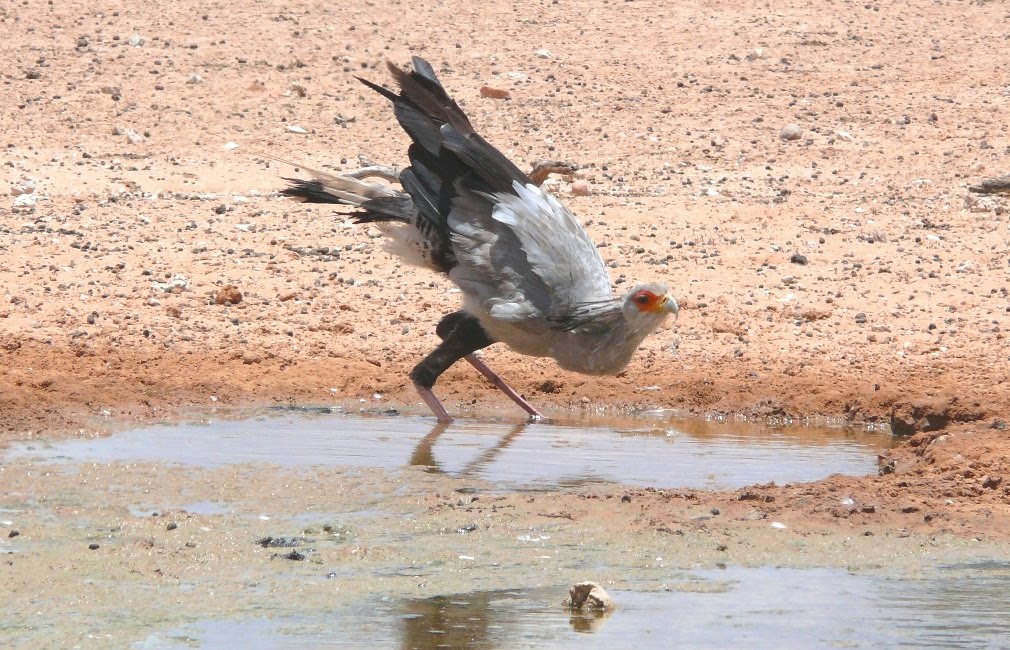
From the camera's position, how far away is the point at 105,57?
16891mm

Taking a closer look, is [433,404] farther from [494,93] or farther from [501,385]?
[494,93]

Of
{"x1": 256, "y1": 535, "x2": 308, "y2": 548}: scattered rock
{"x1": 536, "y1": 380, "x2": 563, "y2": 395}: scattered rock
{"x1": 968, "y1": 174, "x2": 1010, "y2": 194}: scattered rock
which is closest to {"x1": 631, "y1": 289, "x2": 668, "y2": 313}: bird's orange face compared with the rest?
{"x1": 536, "y1": 380, "x2": 563, "y2": 395}: scattered rock

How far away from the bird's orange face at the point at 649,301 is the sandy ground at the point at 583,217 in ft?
4.64

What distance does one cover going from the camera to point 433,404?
9281 millimetres

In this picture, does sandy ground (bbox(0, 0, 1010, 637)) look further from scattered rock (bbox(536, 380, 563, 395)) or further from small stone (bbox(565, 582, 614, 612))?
small stone (bbox(565, 582, 614, 612))

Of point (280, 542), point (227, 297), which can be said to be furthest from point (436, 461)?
point (227, 297)

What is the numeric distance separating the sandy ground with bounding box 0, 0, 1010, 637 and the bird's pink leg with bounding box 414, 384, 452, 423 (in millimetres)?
442

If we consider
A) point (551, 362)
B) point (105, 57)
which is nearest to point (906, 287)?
point (551, 362)

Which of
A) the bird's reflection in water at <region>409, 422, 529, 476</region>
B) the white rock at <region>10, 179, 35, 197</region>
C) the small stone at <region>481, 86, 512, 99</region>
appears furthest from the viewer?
the small stone at <region>481, 86, 512, 99</region>

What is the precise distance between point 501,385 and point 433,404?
19.3 inches

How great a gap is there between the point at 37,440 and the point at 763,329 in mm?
5040

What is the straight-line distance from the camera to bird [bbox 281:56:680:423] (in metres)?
8.70

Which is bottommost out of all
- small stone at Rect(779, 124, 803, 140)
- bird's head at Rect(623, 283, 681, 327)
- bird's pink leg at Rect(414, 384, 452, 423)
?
bird's pink leg at Rect(414, 384, 452, 423)

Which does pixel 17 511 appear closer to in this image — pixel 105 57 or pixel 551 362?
pixel 551 362
